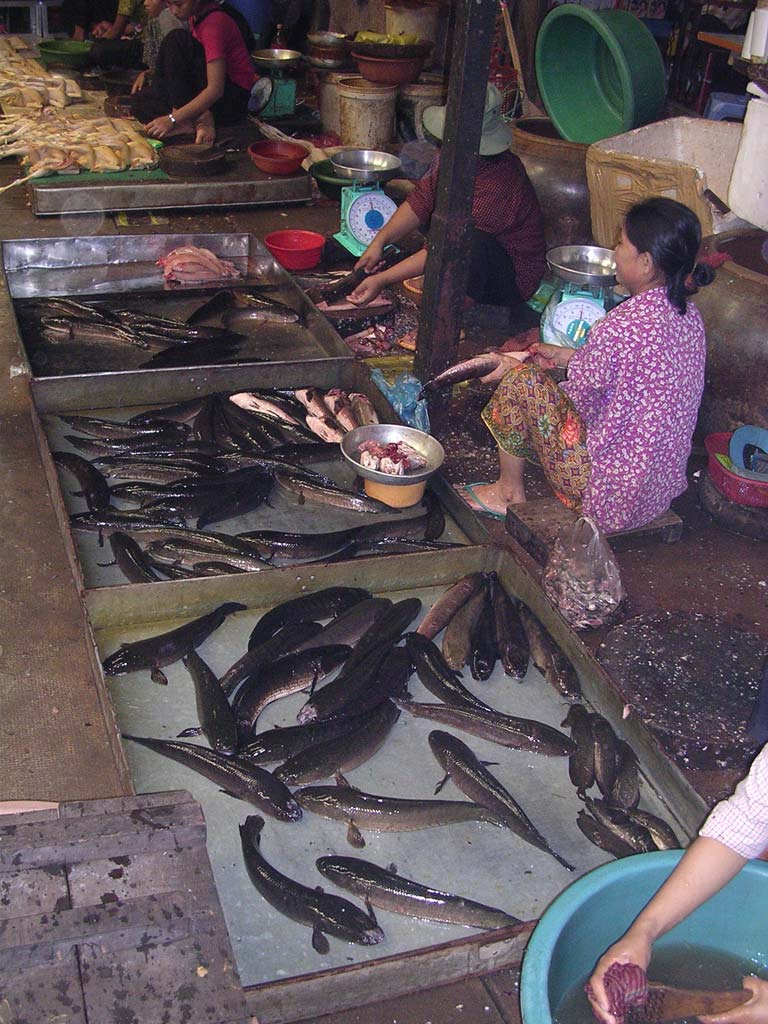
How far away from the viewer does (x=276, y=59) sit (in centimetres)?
1071

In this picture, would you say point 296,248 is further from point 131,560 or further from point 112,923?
point 112,923

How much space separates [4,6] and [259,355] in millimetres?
11381

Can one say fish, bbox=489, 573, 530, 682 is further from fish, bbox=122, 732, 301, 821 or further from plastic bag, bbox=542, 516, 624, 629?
fish, bbox=122, 732, 301, 821

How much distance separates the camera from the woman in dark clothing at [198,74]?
30.6 ft

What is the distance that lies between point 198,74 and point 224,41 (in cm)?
50

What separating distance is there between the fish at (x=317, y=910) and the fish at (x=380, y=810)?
29 cm

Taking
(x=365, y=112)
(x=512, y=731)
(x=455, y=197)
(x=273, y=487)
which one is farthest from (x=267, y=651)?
(x=365, y=112)

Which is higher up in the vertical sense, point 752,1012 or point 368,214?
point 368,214

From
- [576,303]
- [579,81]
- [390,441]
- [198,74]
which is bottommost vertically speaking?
[390,441]

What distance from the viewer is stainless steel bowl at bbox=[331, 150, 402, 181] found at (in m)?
7.40

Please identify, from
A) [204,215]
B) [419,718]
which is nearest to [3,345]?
[204,215]

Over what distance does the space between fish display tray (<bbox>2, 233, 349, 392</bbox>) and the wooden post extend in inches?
25.8

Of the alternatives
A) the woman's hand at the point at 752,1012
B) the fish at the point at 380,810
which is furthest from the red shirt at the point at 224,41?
the woman's hand at the point at 752,1012

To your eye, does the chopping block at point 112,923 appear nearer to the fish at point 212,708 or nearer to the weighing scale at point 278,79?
the fish at point 212,708
